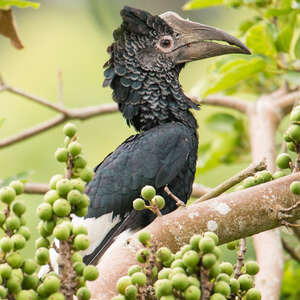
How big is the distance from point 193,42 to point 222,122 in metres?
0.49

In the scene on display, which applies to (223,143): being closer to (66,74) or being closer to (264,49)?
(264,49)

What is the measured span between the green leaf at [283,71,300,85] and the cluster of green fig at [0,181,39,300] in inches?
59.6

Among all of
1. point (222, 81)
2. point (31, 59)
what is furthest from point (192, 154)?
point (31, 59)

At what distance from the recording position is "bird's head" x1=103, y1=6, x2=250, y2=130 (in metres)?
2.73

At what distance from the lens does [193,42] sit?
9.53 feet

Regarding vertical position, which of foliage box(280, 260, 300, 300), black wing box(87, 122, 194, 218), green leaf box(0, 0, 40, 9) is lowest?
foliage box(280, 260, 300, 300)

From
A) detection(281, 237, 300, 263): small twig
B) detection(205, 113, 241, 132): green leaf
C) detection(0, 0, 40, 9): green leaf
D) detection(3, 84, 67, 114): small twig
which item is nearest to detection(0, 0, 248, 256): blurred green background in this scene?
detection(205, 113, 241, 132): green leaf

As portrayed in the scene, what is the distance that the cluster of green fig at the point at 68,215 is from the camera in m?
1.08

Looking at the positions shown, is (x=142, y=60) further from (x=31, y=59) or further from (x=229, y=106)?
(x=31, y=59)

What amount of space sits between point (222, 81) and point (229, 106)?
975mm

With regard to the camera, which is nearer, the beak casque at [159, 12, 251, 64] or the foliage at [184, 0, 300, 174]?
the foliage at [184, 0, 300, 174]

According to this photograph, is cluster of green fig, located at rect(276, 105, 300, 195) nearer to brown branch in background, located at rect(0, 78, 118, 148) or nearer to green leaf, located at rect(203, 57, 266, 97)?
green leaf, located at rect(203, 57, 266, 97)

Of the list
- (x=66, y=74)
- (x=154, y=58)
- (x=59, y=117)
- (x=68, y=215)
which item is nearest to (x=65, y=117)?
(x=59, y=117)

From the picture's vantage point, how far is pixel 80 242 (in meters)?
1.08
